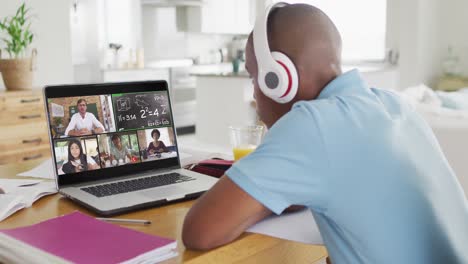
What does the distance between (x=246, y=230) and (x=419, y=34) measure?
17.7ft

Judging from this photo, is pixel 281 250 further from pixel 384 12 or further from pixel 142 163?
pixel 384 12

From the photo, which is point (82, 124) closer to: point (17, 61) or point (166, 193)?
point (166, 193)

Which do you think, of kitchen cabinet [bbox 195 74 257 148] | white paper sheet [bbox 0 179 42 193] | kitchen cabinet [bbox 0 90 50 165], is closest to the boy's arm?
white paper sheet [bbox 0 179 42 193]

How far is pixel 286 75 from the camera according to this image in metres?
1.01

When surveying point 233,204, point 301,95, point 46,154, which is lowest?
point 46,154

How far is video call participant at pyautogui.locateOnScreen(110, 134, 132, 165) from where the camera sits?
1.38 m

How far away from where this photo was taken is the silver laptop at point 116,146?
129cm

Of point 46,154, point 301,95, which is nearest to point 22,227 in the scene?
point 301,95

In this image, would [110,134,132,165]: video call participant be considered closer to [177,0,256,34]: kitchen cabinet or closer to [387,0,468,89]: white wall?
[387,0,468,89]: white wall

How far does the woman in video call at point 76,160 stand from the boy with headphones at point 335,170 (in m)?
0.48

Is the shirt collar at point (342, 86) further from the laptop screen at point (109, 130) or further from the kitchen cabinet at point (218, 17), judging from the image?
the kitchen cabinet at point (218, 17)

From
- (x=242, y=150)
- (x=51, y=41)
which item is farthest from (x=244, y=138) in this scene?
(x=51, y=41)

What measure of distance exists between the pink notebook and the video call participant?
0.33 m

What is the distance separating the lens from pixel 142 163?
1.43 metres
